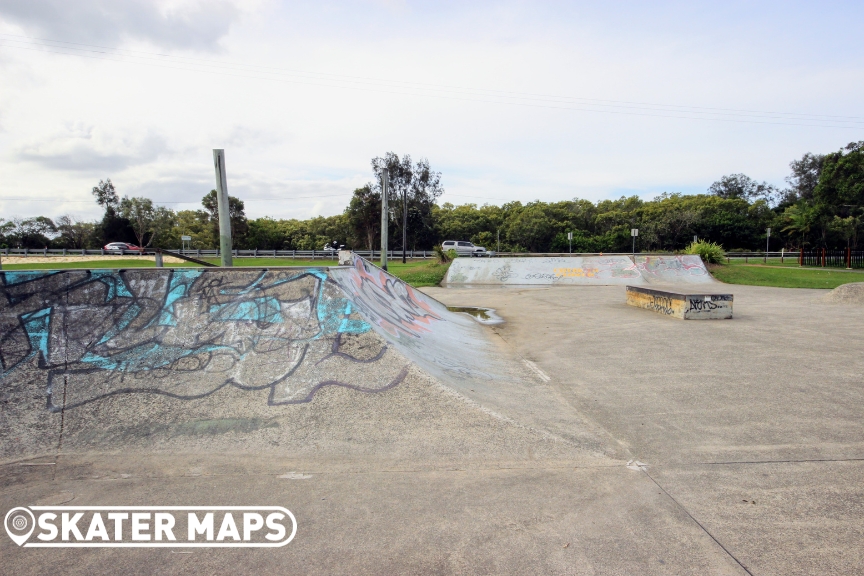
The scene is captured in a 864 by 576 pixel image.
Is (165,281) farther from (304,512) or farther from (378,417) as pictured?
(304,512)

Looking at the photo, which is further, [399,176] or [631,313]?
[399,176]

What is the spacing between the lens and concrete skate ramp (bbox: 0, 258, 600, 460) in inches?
171

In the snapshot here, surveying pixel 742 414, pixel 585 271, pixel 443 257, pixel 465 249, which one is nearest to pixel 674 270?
pixel 585 271

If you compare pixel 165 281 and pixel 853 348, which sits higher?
pixel 165 281

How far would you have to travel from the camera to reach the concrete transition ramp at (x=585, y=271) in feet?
80.0

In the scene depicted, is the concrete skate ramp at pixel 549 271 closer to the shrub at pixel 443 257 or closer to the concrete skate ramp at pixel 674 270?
the concrete skate ramp at pixel 674 270

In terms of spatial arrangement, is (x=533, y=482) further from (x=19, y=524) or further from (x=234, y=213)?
(x=234, y=213)

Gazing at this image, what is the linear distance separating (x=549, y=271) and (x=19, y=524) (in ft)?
80.4

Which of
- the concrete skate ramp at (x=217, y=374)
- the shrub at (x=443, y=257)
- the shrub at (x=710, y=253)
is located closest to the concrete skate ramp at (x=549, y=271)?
the shrub at (x=443, y=257)

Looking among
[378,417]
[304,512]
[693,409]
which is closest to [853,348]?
[693,409]

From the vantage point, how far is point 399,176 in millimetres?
49156

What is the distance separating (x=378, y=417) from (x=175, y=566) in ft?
6.96

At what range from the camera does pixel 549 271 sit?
2589 centimetres

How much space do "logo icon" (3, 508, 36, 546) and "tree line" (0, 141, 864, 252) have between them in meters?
36.1
